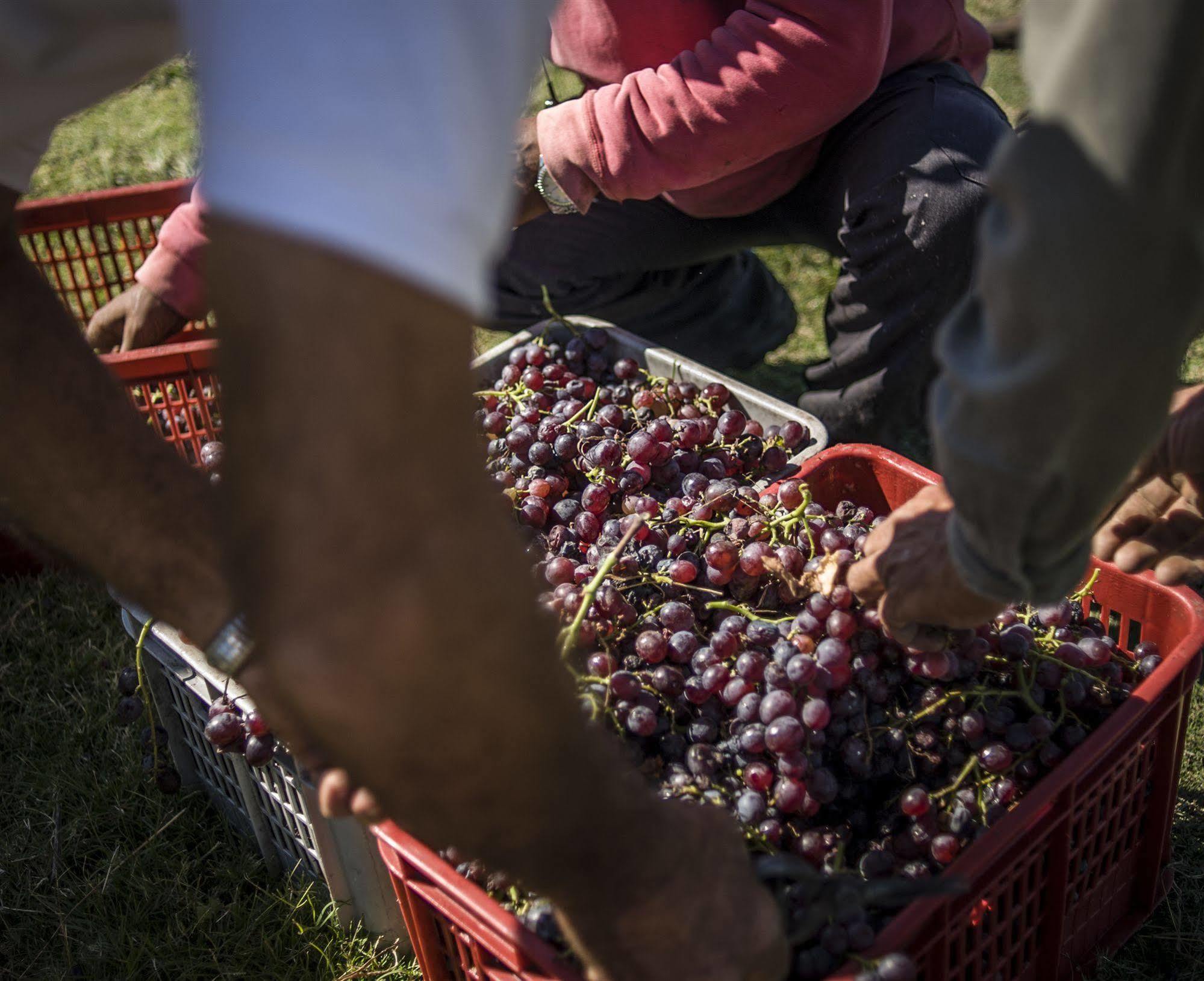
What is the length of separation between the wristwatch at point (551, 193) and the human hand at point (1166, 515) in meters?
1.11

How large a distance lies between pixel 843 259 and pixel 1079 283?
156cm

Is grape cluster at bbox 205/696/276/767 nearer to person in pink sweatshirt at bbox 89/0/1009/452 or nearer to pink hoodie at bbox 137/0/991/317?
pink hoodie at bbox 137/0/991/317

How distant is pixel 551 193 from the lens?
2.13 metres

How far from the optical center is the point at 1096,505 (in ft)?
3.02

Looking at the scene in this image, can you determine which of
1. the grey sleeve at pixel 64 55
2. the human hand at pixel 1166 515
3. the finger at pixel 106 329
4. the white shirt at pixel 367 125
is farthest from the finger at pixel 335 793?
the finger at pixel 106 329

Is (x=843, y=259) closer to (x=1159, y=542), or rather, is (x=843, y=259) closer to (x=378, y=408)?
(x=1159, y=542)

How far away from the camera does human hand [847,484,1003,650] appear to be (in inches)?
43.6

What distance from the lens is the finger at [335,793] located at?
1.03 m

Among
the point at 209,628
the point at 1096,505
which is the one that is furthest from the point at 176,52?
the point at 1096,505

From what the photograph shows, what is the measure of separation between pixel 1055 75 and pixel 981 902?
812 mm

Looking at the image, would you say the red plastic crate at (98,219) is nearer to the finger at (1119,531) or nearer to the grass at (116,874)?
the grass at (116,874)

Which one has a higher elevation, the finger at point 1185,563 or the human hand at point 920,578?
the human hand at point 920,578

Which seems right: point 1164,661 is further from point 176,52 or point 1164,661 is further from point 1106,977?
point 176,52

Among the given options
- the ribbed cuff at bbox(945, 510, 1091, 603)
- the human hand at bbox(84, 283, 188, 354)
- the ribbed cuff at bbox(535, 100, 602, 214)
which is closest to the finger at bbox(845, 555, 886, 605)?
the ribbed cuff at bbox(945, 510, 1091, 603)
